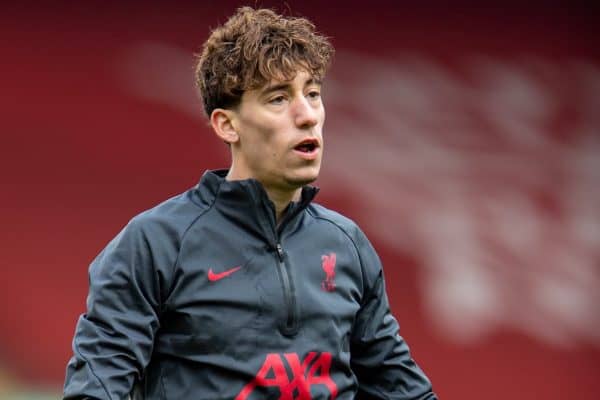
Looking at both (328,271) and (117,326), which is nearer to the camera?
(117,326)

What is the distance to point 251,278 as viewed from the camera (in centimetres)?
292

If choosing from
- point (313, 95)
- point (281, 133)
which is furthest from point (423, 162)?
point (281, 133)

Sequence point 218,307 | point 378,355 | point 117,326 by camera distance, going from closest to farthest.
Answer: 1. point 117,326
2. point 218,307
3. point 378,355

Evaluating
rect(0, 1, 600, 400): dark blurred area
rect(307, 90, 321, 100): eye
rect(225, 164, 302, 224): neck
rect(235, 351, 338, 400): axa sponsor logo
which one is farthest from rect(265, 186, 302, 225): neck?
rect(0, 1, 600, 400): dark blurred area

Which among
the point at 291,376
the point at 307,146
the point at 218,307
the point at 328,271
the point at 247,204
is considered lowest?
the point at 291,376

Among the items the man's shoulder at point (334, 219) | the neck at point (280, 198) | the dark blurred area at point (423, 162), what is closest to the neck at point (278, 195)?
the neck at point (280, 198)

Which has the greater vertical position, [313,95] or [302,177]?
[313,95]

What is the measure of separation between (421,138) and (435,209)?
11.8 inches

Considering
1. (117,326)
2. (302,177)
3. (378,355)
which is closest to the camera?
(117,326)

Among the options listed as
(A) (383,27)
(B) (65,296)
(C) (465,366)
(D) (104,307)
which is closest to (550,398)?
(C) (465,366)

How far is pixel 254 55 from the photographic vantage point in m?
3.02

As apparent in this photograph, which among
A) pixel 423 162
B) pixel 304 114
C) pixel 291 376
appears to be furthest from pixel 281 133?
pixel 423 162

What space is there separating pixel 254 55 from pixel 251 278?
1.70 ft

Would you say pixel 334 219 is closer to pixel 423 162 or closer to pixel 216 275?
pixel 216 275
